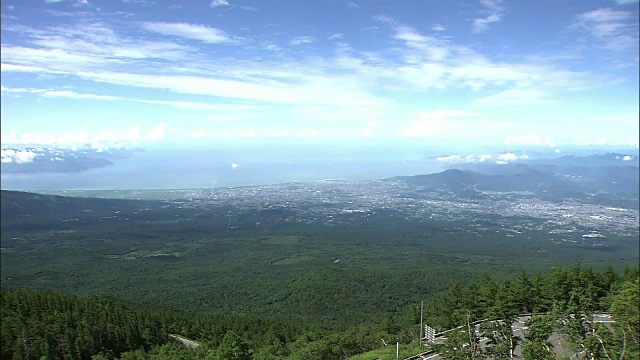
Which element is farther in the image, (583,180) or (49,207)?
(583,180)

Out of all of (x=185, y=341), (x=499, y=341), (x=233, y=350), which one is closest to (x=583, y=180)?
(x=185, y=341)

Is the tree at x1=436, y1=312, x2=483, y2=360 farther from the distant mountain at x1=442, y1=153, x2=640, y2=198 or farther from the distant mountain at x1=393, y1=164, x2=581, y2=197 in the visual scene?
the distant mountain at x1=442, y1=153, x2=640, y2=198

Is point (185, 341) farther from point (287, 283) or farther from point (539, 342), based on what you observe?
point (539, 342)

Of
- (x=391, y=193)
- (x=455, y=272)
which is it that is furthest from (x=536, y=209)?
(x=455, y=272)

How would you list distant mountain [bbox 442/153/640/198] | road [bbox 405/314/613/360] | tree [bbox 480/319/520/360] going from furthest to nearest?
distant mountain [bbox 442/153/640/198], road [bbox 405/314/613/360], tree [bbox 480/319/520/360]

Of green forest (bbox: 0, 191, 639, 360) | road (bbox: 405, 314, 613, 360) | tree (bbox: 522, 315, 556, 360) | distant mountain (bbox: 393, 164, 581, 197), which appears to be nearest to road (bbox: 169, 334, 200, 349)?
green forest (bbox: 0, 191, 639, 360)

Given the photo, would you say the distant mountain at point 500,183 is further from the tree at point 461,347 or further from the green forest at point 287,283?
the tree at point 461,347

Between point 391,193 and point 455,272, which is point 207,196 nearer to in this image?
point 391,193

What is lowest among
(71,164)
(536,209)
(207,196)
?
(536,209)
